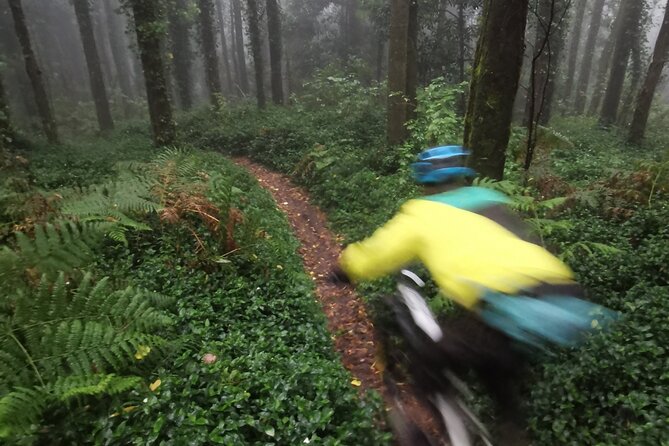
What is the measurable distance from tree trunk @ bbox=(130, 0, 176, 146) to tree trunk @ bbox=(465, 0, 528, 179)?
9829 mm

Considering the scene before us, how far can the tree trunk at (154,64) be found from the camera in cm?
1219

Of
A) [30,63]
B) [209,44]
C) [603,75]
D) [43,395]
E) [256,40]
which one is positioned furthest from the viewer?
[603,75]

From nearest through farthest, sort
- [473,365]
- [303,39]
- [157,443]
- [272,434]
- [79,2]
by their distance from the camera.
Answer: [473,365] < [157,443] < [272,434] < [79,2] < [303,39]

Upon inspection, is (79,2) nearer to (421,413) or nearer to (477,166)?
(477,166)

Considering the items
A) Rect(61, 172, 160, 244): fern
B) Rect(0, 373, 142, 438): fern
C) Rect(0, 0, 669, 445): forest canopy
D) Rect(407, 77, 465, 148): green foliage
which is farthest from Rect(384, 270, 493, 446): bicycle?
Rect(407, 77, 465, 148): green foliage

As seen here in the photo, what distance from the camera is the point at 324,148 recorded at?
13664mm

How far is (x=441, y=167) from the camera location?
11.2 feet

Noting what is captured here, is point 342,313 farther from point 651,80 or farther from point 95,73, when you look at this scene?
point 95,73

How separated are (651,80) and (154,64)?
53.0 feet

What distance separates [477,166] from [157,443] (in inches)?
214

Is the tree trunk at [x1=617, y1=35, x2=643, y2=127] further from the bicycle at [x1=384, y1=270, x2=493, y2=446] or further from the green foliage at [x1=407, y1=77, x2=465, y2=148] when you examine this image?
the bicycle at [x1=384, y1=270, x2=493, y2=446]

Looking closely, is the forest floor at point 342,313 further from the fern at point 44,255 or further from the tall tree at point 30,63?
the tall tree at point 30,63

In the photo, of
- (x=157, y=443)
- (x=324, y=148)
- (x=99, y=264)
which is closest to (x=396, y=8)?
(x=324, y=148)

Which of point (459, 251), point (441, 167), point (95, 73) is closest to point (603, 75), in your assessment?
point (441, 167)
